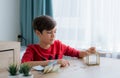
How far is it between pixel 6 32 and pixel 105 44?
4.71ft

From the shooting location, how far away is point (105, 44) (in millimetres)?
2930

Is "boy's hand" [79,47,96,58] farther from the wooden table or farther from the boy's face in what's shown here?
the boy's face

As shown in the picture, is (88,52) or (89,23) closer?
(88,52)

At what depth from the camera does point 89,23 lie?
3.02 m

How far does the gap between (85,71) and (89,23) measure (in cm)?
167

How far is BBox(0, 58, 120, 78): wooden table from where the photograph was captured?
131cm

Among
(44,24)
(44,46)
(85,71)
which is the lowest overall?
(85,71)

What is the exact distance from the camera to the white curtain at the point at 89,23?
2.84 m

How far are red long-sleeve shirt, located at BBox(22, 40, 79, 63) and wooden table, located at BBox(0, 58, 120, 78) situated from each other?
0.72 ft

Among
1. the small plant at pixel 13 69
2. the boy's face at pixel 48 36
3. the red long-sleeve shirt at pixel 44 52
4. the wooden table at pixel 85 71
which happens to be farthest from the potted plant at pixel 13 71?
the boy's face at pixel 48 36

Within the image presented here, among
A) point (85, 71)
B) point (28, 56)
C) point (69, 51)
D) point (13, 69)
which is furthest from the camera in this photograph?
point (69, 51)

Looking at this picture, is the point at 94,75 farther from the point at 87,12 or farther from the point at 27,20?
the point at 27,20

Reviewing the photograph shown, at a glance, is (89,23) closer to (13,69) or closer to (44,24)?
(44,24)

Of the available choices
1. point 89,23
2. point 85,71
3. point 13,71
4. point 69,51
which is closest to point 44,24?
point 69,51
